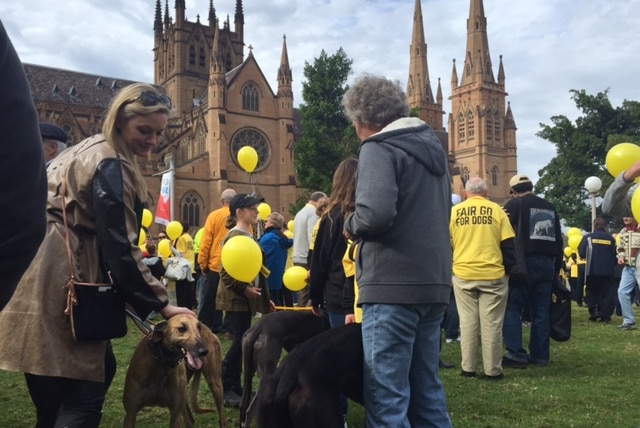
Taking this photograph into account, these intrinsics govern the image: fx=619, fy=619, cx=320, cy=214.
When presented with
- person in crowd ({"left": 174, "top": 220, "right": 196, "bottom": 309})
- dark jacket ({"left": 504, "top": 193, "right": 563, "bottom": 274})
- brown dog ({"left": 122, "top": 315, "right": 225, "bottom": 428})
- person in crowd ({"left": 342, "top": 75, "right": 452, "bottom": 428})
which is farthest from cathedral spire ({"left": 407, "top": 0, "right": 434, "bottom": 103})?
person in crowd ({"left": 342, "top": 75, "right": 452, "bottom": 428})

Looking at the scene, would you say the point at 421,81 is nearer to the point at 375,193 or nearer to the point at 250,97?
the point at 250,97

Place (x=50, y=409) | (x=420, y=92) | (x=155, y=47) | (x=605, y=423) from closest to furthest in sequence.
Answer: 1. (x=50, y=409)
2. (x=605, y=423)
3. (x=155, y=47)
4. (x=420, y=92)

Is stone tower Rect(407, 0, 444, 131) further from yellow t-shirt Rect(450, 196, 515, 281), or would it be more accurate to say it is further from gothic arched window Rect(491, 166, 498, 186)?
yellow t-shirt Rect(450, 196, 515, 281)

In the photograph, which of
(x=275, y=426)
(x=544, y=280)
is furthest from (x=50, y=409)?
(x=544, y=280)

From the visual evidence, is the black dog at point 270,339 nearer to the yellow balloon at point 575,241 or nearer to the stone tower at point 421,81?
the yellow balloon at point 575,241

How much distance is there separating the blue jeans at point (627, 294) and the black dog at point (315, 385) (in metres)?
10.3

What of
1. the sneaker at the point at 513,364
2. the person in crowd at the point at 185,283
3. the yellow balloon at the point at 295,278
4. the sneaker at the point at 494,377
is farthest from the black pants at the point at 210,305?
the sneaker at the point at 513,364

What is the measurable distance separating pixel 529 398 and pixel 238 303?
3.00 meters

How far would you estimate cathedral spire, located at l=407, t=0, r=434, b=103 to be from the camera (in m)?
90.8

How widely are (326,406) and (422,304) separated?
79cm

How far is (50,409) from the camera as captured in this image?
3.10m

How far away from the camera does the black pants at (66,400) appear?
2928 millimetres

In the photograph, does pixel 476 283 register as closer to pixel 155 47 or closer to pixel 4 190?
pixel 4 190

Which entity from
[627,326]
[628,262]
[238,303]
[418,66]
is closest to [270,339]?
[238,303]
